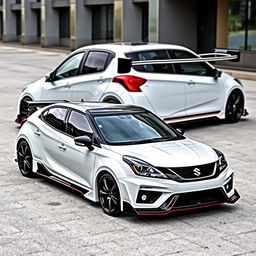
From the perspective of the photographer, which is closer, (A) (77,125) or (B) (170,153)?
(B) (170,153)

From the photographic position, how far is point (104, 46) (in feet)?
43.7

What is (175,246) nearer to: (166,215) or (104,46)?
(166,215)

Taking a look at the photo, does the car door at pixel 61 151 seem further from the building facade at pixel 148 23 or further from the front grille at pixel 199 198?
the building facade at pixel 148 23

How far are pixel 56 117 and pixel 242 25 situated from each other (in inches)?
810

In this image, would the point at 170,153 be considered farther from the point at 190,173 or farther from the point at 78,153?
the point at 78,153

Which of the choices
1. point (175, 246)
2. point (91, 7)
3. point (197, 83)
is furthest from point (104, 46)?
point (91, 7)

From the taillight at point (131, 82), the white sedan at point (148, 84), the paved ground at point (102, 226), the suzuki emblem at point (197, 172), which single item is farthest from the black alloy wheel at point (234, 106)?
the suzuki emblem at point (197, 172)

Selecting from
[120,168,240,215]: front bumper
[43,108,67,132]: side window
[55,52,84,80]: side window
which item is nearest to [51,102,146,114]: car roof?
[43,108,67,132]: side window

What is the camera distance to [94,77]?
13.1m

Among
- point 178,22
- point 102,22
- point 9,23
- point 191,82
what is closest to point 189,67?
point 191,82

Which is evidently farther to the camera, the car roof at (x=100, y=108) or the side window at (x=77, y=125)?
the car roof at (x=100, y=108)

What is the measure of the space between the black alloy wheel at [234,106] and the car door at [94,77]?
2912mm

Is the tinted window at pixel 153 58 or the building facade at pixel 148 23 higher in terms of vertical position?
the building facade at pixel 148 23

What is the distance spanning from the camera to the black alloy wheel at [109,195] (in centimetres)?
751
